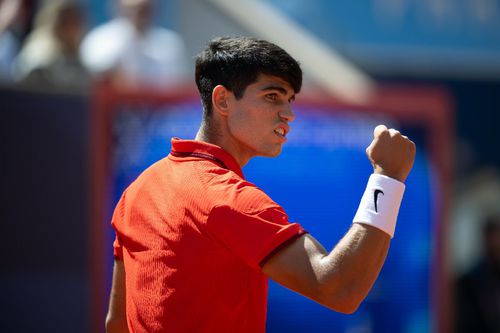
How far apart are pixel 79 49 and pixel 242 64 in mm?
4684

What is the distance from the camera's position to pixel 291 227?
275cm

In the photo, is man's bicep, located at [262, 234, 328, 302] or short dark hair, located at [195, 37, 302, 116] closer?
man's bicep, located at [262, 234, 328, 302]

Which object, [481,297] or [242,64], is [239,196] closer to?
[242,64]

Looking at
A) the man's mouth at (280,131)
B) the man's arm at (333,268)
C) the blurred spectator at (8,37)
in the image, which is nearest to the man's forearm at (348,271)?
the man's arm at (333,268)

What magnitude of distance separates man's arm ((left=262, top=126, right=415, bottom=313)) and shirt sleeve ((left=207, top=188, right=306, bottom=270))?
0.10 ft

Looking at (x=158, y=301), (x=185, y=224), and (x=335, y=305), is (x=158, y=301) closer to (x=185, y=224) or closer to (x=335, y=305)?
(x=185, y=224)

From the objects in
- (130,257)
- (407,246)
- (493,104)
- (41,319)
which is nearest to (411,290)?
(407,246)

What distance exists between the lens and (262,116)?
3.08 meters

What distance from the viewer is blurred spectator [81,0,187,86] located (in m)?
7.77

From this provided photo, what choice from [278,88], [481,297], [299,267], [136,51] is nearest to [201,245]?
[299,267]

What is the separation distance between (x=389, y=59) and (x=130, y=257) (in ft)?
24.7

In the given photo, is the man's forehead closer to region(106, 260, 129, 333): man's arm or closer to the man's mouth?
the man's mouth

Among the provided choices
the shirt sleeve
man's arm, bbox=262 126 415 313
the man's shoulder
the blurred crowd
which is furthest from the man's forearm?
the blurred crowd

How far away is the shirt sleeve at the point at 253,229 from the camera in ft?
8.97
